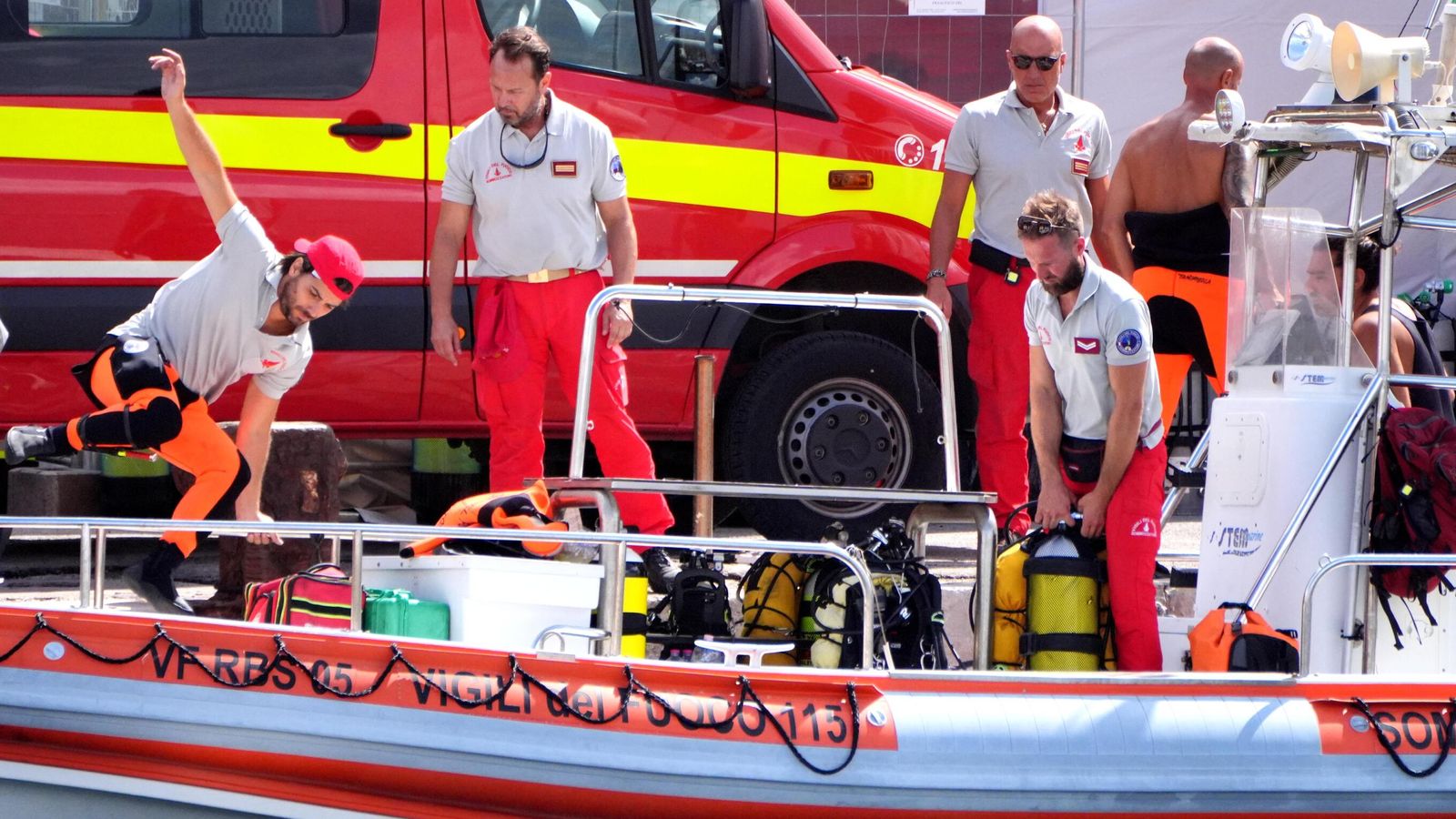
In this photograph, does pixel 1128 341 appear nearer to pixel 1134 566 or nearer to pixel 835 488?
pixel 1134 566

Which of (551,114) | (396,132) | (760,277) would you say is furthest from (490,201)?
(760,277)

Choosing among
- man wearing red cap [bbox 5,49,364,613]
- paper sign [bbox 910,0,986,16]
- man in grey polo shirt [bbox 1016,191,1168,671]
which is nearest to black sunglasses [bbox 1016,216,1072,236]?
man in grey polo shirt [bbox 1016,191,1168,671]

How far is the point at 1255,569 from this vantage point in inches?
170

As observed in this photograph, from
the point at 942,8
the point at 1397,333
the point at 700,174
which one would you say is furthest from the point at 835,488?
the point at 942,8

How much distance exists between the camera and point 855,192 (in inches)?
248

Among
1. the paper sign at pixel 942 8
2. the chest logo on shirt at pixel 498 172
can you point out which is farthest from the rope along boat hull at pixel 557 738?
the paper sign at pixel 942 8

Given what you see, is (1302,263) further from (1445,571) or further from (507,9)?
(507,9)

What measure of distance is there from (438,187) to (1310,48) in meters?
2.87

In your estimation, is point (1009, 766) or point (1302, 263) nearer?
point (1009, 766)

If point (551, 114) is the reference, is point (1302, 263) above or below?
below

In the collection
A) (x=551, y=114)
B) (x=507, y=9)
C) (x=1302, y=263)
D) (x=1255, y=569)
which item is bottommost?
(x=1255, y=569)

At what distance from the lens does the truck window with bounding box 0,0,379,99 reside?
5.67 meters

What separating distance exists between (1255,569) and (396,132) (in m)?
3.16

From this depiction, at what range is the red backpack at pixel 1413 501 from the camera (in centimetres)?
411
